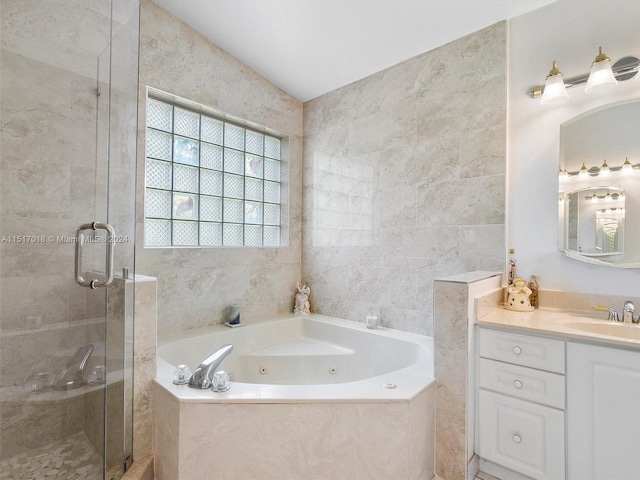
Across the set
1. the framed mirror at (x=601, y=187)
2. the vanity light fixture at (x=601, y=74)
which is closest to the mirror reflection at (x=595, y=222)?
the framed mirror at (x=601, y=187)

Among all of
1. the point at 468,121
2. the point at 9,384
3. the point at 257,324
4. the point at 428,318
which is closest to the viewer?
the point at 9,384

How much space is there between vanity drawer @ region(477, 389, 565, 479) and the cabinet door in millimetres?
57

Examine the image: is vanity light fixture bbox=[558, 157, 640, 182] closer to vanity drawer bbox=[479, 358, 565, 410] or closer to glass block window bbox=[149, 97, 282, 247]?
vanity drawer bbox=[479, 358, 565, 410]

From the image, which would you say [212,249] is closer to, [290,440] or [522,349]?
[290,440]

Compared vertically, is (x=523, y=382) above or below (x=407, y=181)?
below

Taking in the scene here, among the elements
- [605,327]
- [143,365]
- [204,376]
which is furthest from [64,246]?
[605,327]

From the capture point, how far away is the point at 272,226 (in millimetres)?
3188

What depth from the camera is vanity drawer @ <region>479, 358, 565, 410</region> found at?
1521mm

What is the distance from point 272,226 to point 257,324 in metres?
0.95

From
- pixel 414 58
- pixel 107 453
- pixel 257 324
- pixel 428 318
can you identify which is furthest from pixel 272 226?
pixel 107 453

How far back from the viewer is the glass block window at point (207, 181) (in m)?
2.43

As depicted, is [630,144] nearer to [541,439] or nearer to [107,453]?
[541,439]

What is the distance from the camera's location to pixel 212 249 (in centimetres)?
260

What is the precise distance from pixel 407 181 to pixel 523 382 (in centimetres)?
150
